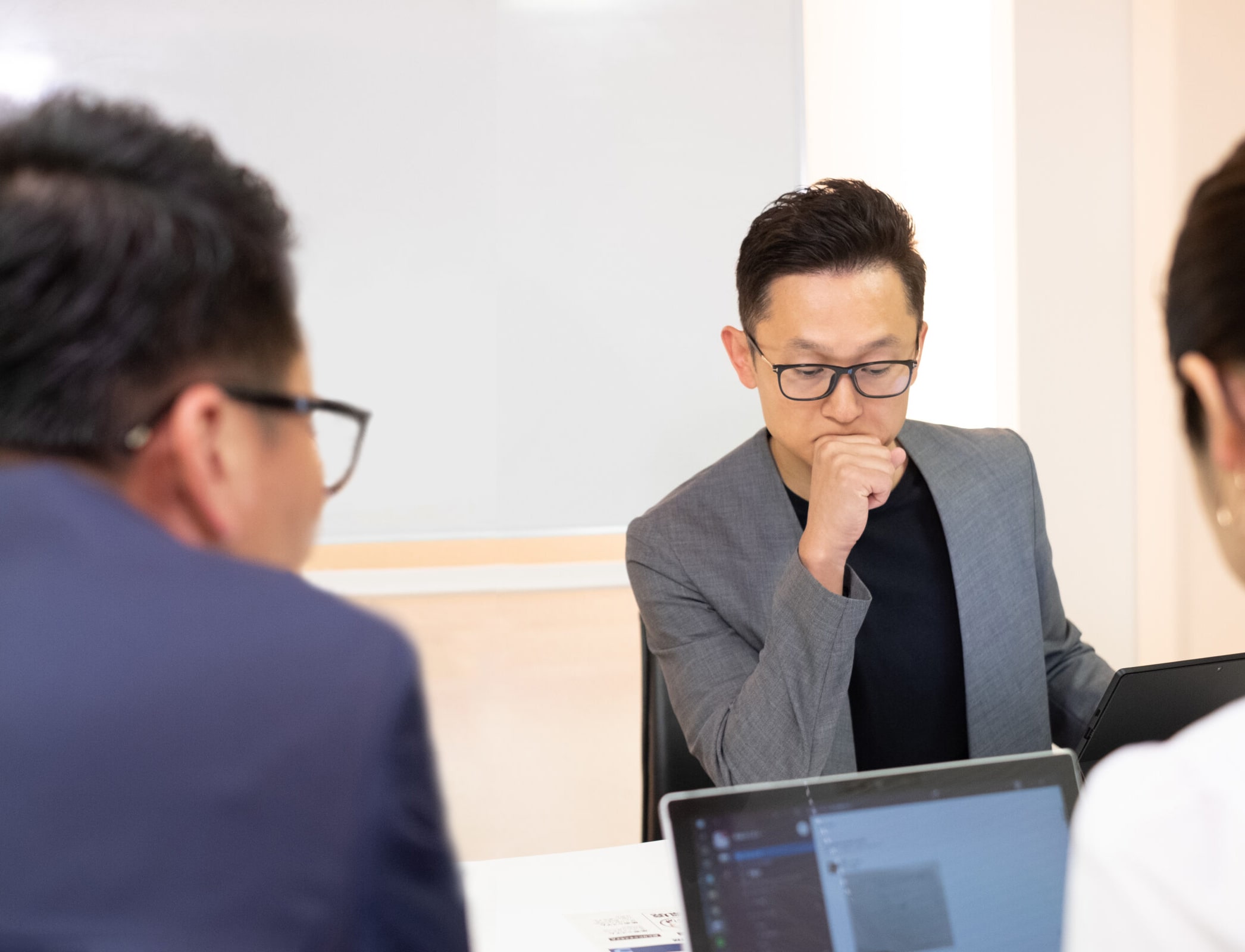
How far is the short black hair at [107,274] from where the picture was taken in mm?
567

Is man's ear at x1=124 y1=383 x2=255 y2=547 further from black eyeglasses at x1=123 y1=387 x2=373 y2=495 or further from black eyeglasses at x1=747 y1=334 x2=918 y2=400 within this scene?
black eyeglasses at x1=747 y1=334 x2=918 y2=400

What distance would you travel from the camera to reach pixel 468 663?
3098 millimetres

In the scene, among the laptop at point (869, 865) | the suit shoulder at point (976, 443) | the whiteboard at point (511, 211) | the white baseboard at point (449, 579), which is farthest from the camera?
the white baseboard at point (449, 579)

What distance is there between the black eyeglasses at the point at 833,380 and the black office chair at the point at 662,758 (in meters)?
0.45

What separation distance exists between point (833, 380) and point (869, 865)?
0.78 meters

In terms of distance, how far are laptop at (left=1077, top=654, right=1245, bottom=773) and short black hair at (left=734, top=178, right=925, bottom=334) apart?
2.13 feet

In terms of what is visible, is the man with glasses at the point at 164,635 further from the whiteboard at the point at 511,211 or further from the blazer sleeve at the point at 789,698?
the whiteboard at the point at 511,211

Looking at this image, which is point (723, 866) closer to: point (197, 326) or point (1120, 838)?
point (1120, 838)

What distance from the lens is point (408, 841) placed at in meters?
0.53

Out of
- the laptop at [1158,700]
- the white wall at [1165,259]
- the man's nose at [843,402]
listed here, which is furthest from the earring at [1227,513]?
the white wall at [1165,259]

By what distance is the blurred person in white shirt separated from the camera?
538 millimetres

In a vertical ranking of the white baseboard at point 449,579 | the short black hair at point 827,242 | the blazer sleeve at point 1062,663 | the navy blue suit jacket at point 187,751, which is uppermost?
the short black hair at point 827,242

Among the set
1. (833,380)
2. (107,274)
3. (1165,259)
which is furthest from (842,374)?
(1165,259)

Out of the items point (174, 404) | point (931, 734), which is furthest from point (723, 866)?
point (931, 734)
